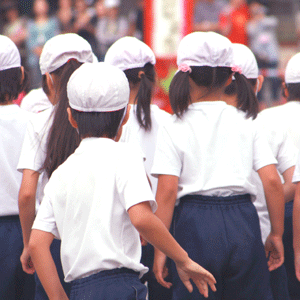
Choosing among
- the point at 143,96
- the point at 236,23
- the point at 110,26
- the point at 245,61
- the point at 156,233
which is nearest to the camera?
the point at 156,233

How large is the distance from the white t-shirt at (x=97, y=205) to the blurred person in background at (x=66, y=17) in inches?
328

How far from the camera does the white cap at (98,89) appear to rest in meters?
2.01

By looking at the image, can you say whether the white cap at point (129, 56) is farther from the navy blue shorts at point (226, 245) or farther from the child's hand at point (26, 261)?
the child's hand at point (26, 261)

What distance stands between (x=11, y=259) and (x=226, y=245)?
43.9 inches

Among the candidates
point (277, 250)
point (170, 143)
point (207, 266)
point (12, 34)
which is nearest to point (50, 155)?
point (170, 143)

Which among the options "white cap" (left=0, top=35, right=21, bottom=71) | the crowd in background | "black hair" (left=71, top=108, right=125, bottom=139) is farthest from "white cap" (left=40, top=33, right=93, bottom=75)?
the crowd in background

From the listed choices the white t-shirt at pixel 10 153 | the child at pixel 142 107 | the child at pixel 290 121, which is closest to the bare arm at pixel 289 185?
the child at pixel 290 121

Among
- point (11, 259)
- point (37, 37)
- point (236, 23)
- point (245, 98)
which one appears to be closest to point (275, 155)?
point (245, 98)

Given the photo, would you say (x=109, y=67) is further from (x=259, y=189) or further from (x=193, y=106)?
(x=259, y=189)

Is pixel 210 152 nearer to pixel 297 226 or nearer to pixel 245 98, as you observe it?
pixel 245 98

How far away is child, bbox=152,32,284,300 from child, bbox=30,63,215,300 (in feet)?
1.38

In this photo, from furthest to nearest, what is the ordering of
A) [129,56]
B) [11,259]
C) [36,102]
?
1. [36,102]
2. [129,56]
3. [11,259]

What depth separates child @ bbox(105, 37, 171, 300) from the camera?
3021 millimetres

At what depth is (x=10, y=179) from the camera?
2.76 metres
